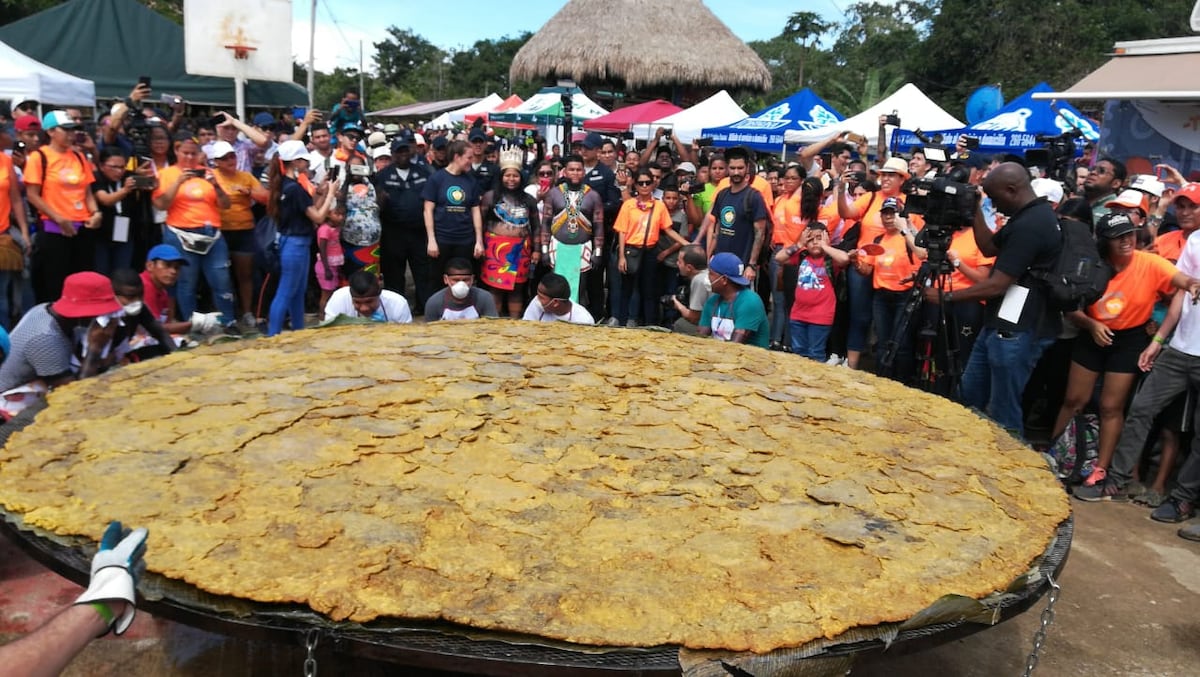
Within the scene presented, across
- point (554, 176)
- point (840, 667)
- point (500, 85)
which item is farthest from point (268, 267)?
point (500, 85)

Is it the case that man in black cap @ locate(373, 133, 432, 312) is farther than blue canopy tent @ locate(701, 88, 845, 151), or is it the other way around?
blue canopy tent @ locate(701, 88, 845, 151)

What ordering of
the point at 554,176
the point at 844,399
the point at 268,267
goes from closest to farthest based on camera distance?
the point at 844,399 < the point at 268,267 < the point at 554,176

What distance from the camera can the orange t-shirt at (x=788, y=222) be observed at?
6.64 metres

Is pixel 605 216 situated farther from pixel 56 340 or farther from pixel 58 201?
pixel 56 340

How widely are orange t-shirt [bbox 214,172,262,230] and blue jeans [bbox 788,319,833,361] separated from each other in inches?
166

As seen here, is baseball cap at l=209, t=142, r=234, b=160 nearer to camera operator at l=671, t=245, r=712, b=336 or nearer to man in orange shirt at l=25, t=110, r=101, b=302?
man in orange shirt at l=25, t=110, r=101, b=302

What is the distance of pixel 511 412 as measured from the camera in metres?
3.18

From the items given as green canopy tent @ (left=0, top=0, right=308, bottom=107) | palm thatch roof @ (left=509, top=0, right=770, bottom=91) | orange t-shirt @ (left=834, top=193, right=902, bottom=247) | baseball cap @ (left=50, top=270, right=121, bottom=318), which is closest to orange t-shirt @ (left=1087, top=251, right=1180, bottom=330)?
orange t-shirt @ (left=834, top=193, right=902, bottom=247)

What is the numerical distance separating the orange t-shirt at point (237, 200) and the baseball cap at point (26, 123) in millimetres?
2157

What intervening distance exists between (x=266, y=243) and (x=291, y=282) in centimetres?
74

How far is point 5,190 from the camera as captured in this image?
18.4 ft

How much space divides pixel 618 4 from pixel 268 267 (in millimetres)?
18064

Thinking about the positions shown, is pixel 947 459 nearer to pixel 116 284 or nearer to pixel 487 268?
pixel 116 284

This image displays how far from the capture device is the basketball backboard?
10.4 m
